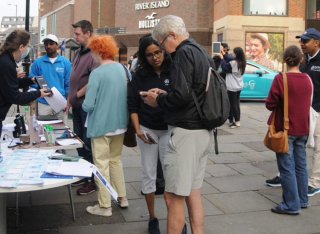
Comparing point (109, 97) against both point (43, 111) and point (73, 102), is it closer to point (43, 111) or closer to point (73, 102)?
point (73, 102)

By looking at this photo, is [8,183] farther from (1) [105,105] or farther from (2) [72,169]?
(1) [105,105]

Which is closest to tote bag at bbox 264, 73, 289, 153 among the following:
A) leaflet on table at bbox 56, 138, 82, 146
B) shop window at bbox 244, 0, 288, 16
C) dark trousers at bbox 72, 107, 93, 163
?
leaflet on table at bbox 56, 138, 82, 146

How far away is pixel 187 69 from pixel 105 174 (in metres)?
1.90

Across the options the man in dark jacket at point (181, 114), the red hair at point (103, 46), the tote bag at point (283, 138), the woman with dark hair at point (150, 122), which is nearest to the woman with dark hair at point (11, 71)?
the red hair at point (103, 46)

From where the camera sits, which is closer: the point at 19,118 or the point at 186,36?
the point at 186,36

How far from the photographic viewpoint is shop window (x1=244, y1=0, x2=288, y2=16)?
25047 mm

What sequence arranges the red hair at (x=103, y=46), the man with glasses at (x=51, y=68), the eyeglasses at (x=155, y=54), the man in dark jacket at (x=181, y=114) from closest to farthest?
the man in dark jacket at (x=181, y=114)
the eyeglasses at (x=155, y=54)
the red hair at (x=103, y=46)
the man with glasses at (x=51, y=68)

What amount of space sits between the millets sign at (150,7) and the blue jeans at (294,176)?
1184 inches

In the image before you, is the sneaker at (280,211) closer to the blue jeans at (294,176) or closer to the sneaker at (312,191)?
the blue jeans at (294,176)

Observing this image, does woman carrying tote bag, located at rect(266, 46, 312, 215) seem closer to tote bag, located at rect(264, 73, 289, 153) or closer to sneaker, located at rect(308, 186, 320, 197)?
tote bag, located at rect(264, 73, 289, 153)

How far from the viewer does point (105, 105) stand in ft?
15.4

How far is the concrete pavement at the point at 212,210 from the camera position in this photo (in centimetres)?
460

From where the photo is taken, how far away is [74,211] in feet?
16.1

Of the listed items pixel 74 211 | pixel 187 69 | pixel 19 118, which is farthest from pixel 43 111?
pixel 187 69
